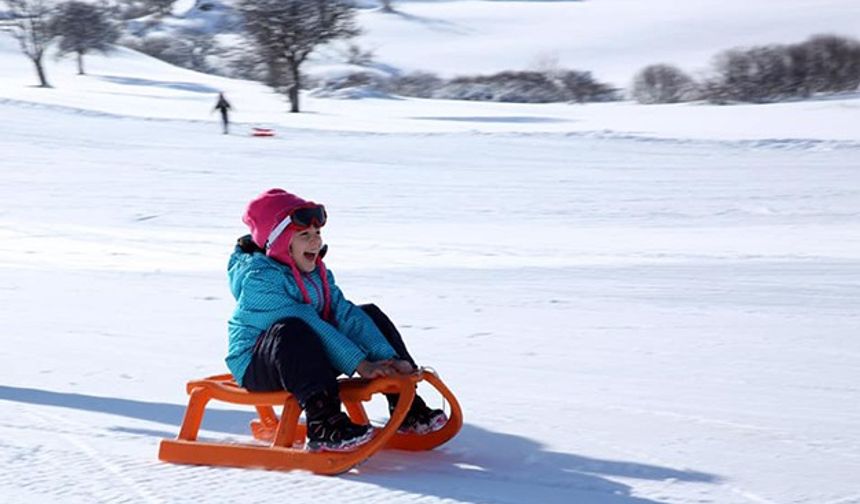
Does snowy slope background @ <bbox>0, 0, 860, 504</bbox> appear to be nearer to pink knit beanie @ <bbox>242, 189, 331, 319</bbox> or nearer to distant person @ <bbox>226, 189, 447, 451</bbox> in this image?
distant person @ <bbox>226, 189, 447, 451</bbox>

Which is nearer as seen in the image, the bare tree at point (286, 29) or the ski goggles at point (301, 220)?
the ski goggles at point (301, 220)

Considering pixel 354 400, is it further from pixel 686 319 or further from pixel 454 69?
pixel 454 69

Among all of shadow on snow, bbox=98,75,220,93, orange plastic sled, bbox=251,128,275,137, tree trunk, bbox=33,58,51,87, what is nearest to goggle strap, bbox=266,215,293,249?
orange plastic sled, bbox=251,128,275,137

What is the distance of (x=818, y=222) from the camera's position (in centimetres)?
1589

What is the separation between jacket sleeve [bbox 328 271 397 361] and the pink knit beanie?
160 mm

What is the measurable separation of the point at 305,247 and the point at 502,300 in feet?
13.5

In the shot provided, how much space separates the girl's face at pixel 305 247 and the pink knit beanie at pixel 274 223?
0.05 feet

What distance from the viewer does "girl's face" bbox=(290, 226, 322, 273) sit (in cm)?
470

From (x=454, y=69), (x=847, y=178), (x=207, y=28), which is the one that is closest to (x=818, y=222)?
(x=847, y=178)

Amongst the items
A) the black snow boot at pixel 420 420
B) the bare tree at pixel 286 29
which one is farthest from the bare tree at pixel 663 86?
the black snow boot at pixel 420 420

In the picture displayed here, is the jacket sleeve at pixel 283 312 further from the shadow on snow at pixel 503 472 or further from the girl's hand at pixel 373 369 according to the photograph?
the shadow on snow at pixel 503 472

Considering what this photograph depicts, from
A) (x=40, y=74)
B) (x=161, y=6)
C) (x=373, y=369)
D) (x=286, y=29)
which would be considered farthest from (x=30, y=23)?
(x=373, y=369)

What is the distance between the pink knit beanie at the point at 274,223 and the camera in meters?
4.69

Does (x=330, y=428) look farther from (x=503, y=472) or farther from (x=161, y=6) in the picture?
(x=161, y=6)
